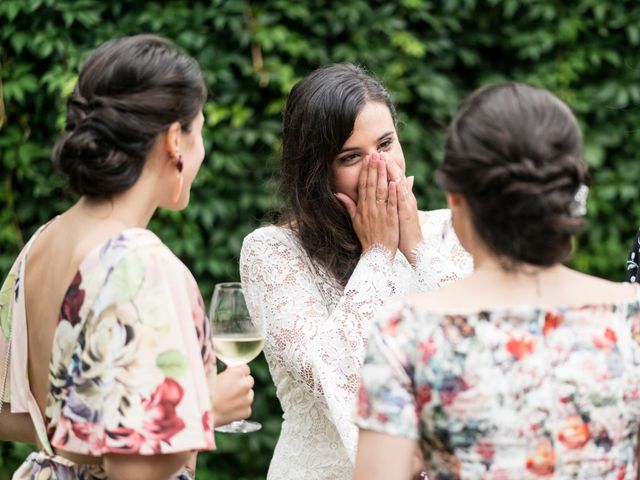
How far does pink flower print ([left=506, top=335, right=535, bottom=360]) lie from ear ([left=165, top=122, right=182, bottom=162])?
802 mm

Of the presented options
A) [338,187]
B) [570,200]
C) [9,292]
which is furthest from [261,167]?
[570,200]

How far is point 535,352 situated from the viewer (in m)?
1.81

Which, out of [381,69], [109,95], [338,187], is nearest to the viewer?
[109,95]

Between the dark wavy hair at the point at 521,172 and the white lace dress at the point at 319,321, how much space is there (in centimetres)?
98

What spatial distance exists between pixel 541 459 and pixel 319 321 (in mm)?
1194

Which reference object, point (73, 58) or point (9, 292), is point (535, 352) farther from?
point (73, 58)

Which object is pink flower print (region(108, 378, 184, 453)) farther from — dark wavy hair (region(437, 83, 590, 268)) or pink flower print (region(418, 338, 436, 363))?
dark wavy hair (region(437, 83, 590, 268))

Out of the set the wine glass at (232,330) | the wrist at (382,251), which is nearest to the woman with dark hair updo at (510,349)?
the wine glass at (232,330)

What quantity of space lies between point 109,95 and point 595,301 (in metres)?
1.05

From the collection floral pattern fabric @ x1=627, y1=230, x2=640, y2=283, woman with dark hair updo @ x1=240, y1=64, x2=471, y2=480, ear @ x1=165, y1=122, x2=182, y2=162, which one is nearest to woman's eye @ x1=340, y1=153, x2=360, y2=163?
woman with dark hair updo @ x1=240, y1=64, x2=471, y2=480

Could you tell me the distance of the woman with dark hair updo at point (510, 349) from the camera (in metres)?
1.80

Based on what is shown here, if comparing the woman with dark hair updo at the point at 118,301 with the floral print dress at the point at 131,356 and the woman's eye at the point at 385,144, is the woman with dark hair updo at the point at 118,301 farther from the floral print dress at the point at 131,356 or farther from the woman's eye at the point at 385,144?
the woman's eye at the point at 385,144

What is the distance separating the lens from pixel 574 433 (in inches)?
71.6

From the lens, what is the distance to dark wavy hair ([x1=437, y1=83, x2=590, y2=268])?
1.79m
